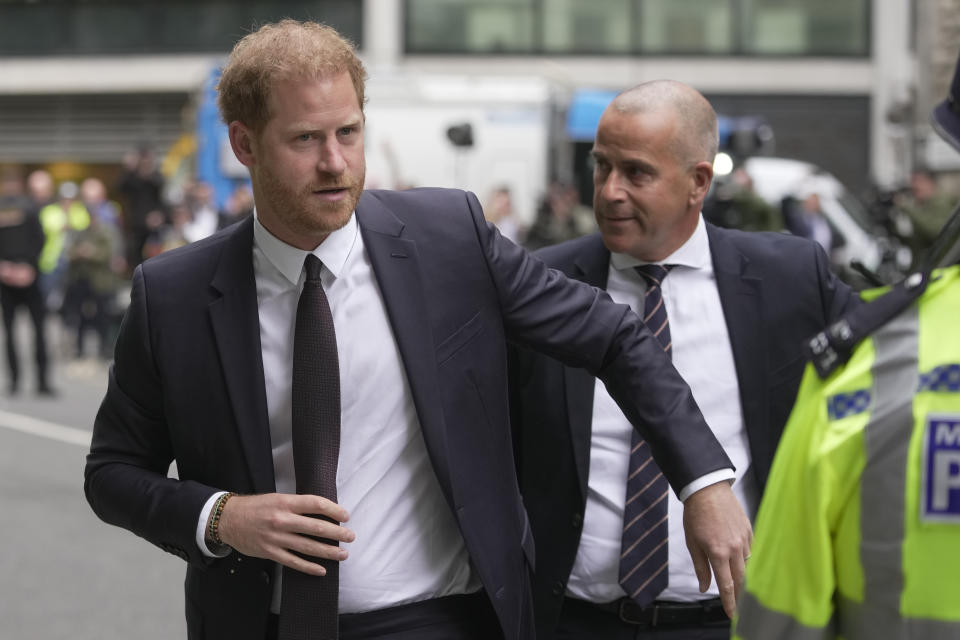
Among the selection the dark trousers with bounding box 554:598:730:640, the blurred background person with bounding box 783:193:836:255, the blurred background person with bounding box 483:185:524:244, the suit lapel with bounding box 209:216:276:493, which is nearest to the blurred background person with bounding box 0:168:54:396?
the blurred background person with bounding box 483:185:524:244

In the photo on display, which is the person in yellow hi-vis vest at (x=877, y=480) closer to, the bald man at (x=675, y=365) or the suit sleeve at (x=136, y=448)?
the suit sleeve at (x=136, y=448)

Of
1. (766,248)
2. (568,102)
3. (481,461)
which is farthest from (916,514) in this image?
(568,102)

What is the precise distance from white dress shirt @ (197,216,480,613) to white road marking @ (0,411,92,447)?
28.8 ft

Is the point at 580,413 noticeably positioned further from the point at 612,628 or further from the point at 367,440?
the point at 367,440

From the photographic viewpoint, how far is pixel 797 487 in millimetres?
1833

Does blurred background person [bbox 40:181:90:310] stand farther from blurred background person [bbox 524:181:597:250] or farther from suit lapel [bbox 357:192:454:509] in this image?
suit lapel [bbox 357:192:454:509]

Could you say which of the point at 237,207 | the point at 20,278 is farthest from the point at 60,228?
the point at 20,278

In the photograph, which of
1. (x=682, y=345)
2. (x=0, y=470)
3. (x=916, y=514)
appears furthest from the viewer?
(x=0, y=470)

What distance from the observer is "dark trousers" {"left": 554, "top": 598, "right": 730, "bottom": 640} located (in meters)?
3.28

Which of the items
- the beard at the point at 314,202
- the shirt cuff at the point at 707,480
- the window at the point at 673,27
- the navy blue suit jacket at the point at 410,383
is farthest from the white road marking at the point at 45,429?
the window at the point at 673,27

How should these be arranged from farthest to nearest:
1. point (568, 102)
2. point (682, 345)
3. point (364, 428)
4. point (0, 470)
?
1. point (568, 102)
2. point (0, 470)
3. point (682, 345)
4. point (364, 428)

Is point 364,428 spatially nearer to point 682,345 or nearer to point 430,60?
point 682,345

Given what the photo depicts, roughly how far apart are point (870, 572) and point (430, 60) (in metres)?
30.7

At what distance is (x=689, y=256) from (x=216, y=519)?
131 cm
